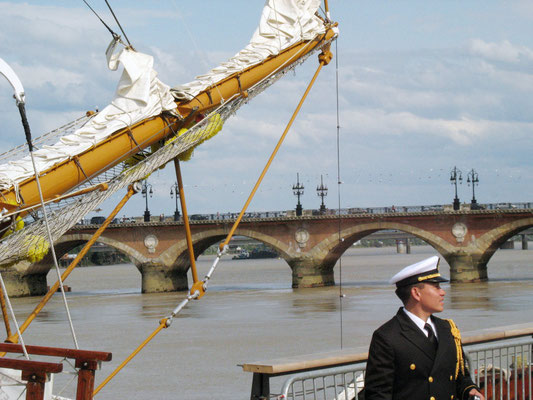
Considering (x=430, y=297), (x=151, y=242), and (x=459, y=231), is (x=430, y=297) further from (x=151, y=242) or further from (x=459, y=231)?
(x=151, y=242)

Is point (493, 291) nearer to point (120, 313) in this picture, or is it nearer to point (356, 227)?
point (356, 227)

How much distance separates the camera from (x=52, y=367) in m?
4.32

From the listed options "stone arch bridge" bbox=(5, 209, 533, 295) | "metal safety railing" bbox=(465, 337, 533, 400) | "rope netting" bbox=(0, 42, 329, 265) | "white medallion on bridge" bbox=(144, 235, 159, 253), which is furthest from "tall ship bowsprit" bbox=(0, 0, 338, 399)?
"white medallion on bridge" bbox=(144, 235, 159, 253)

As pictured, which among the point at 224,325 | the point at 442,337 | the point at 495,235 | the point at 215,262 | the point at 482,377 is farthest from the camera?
the point at 495,235

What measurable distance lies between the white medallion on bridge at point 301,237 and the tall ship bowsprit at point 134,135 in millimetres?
41080

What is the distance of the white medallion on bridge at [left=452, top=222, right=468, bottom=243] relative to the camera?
162ft

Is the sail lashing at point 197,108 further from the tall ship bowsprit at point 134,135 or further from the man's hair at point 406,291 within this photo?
the man's hair at point 406,291

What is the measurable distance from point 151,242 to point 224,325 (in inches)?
895

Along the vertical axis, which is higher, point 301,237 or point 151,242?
point 301,237

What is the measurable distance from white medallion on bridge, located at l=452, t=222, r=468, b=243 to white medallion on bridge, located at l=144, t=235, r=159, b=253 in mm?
16590

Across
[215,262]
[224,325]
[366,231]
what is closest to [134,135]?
[215,262]

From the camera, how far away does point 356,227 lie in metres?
51.1

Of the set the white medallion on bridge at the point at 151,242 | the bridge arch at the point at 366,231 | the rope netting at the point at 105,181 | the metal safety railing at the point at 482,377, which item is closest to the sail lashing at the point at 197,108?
the rope netting at the point at 105,181

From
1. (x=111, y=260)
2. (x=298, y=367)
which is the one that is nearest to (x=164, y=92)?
(x=298, y=367)
